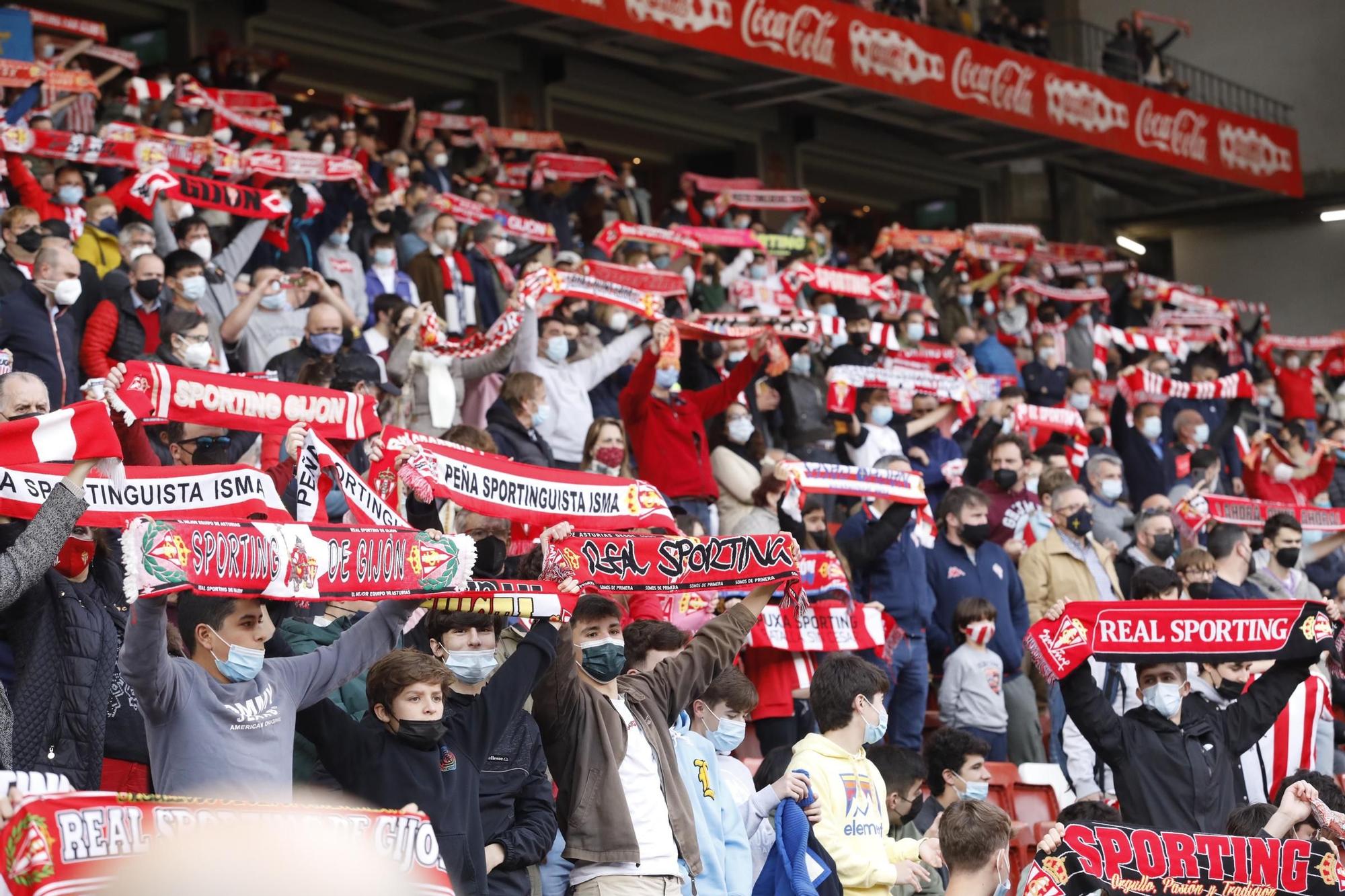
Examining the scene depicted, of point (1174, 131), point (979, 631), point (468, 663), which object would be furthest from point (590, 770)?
point (1174, 131)

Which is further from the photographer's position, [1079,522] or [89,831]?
[1079,522]

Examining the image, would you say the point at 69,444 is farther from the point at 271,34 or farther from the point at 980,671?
the point at 271,34

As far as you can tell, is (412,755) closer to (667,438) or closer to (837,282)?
(667,438)

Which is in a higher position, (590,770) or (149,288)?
(149,288)

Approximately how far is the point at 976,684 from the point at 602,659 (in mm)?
3781

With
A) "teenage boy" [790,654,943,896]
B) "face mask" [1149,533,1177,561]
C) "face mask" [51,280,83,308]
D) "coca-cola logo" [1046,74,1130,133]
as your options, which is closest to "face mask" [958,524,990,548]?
"face mask" [1149,533,1177,561]

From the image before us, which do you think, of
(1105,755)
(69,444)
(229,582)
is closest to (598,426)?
(1105,755)

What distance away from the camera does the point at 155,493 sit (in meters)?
5.56

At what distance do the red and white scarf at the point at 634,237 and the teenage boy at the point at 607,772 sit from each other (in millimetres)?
8247

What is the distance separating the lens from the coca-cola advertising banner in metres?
18.8

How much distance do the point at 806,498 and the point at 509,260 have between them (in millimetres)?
4759

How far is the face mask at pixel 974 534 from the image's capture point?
9.61m

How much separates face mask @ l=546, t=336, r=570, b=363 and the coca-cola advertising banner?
7.54m

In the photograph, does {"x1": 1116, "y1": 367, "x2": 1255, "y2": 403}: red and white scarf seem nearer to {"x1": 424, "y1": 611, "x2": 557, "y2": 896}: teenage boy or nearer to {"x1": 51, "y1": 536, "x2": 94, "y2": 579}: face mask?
{"x1": 424, "y1": 611, "x2": 557, "y2": 896}: teenage boy
